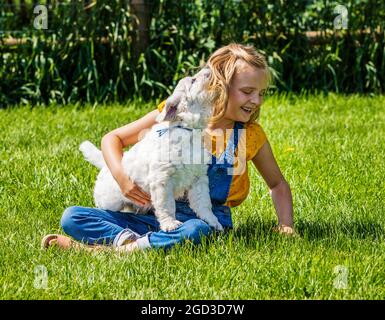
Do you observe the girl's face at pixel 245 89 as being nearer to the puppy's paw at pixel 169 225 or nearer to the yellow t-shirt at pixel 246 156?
the yellow t-shirt at pixel 246 156

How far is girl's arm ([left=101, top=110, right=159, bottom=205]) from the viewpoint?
3791 millimetres

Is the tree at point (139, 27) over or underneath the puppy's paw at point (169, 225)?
over

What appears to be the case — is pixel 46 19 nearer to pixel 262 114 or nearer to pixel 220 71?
pixel 262 114

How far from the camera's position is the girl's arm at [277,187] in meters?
4.07

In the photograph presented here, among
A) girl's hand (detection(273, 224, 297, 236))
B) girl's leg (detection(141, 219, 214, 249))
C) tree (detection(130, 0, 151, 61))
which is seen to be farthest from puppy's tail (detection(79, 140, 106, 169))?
tree (detection(130, 0, 151, 61))

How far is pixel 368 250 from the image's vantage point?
3.74 metres

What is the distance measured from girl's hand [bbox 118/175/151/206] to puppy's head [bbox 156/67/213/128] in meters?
0.33

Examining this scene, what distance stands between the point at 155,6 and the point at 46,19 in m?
0.95

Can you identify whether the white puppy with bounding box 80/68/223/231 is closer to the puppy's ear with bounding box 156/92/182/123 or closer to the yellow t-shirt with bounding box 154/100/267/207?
the puppy's ear with bounding box 156/92/182/123

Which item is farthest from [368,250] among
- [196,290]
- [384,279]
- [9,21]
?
[9,21]

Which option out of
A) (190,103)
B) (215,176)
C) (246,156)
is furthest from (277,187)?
(190,103)

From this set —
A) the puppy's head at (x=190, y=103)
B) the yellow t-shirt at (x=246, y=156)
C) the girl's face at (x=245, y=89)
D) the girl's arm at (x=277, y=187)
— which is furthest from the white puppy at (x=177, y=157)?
the girl's arm at (x=277, y=187)

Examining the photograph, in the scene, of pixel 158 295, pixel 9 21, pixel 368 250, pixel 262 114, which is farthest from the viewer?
pixel 9 21

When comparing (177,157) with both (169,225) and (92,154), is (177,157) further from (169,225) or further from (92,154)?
(92,154)
